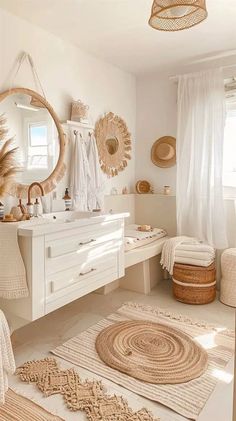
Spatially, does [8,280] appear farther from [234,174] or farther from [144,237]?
[234,174]

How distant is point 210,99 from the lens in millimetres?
3074

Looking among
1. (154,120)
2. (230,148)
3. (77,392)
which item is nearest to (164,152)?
(154,120)

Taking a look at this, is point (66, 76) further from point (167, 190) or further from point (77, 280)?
point (77, 280)

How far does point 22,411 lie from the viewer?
1517 mm

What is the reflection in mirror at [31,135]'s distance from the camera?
2309 mm

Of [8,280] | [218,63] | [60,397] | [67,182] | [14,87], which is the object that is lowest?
[60,397]

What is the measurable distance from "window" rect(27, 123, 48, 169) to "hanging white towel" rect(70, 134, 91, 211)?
293 mm

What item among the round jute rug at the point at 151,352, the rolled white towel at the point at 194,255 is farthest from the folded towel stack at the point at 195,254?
the round jute rug at the point at 151,352

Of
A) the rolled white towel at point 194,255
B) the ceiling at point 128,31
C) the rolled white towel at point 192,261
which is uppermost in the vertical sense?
the ceiling at point 128,31

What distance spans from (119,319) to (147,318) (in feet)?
0.79

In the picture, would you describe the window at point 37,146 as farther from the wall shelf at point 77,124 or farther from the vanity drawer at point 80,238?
the vanity drawer at point 80,238

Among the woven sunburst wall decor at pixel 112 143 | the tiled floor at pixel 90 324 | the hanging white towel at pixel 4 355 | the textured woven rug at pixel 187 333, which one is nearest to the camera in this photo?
the tiled floor at pixel 90 324

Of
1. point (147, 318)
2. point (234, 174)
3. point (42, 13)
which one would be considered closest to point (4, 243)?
point (147, 318)

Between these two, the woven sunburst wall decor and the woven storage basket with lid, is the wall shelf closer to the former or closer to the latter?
the woven sunburst wall decor
